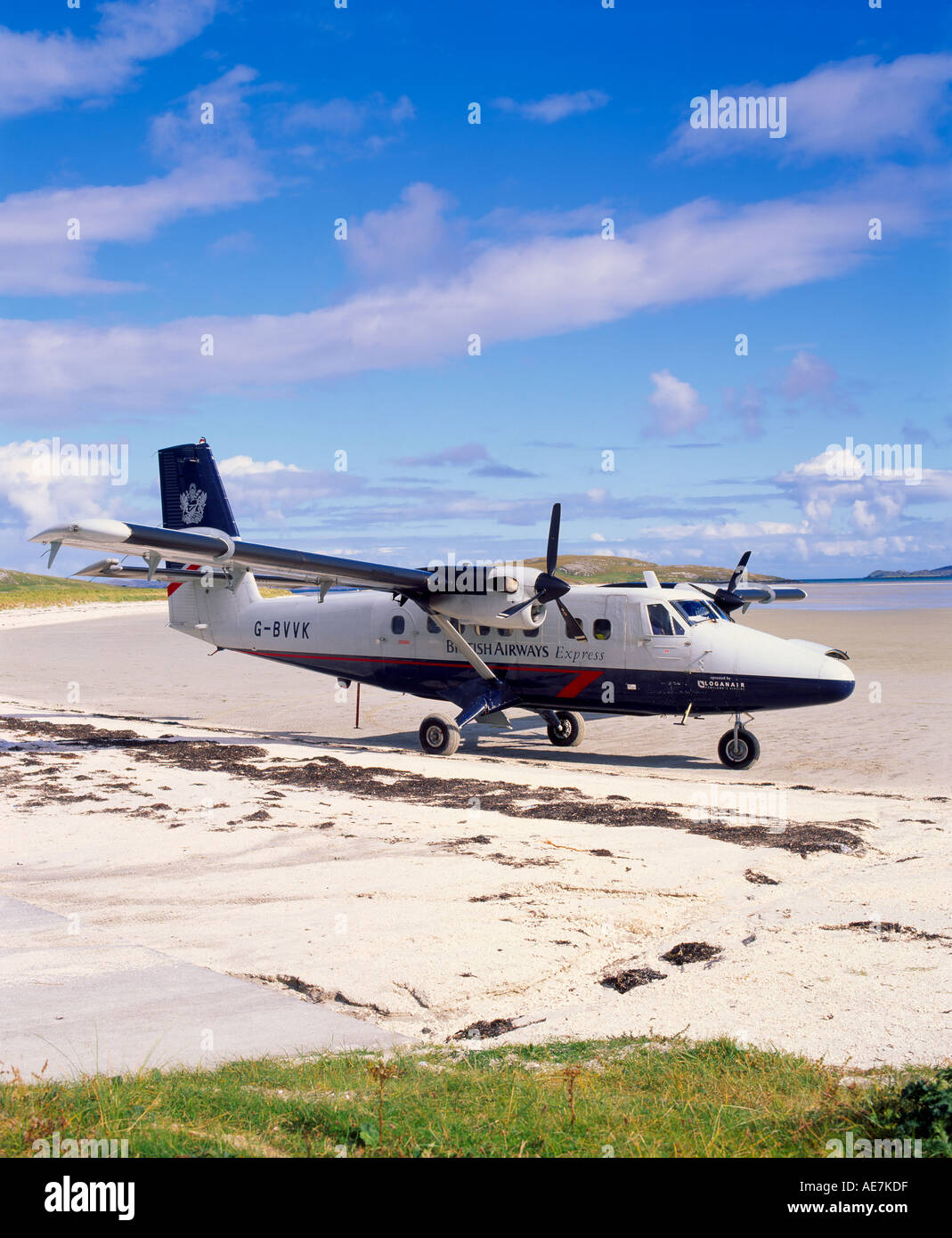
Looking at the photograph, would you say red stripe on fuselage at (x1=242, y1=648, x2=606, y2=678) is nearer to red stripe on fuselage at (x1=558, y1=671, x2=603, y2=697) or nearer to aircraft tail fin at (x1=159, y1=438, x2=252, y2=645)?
red stripe on fuselage at (x1=558, y1=671, x2=603, y2=697)

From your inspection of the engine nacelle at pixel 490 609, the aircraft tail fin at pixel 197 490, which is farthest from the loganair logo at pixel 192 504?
the engine nacelle at pixel 490 609

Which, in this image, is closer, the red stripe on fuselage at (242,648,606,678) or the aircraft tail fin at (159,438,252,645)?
the red stripe on fuselage at (242,648,606,678)

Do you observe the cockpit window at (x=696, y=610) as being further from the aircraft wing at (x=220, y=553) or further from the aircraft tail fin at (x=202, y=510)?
the aircraft tail fin at (x=202, y=510)

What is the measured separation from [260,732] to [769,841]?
A: 41.4 ft

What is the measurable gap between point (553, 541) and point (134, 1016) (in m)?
12.8

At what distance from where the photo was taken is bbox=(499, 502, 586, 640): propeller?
56.0ft

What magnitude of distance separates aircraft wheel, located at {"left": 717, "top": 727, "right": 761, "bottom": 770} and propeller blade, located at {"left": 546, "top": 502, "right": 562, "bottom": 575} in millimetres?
A: 4267

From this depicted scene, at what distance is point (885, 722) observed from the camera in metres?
19.9

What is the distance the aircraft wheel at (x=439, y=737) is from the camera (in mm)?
17609

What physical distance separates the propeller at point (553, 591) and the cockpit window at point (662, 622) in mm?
1253

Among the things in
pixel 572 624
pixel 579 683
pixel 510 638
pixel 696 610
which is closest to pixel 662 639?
pixel 696 610

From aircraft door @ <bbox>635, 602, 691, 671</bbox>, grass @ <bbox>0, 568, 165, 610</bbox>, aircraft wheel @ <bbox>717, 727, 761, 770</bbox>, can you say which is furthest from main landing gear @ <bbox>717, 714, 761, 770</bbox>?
grass @ <bbox>0, 568, 165, 610</bbox>

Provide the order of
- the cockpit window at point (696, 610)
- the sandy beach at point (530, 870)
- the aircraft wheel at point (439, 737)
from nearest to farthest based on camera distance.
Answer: the sandy beach at point (530, 870), the cockpit window at point (696, 610), the aircraft wheel at point (439, 737)

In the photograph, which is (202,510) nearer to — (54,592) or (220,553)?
(220,553)
